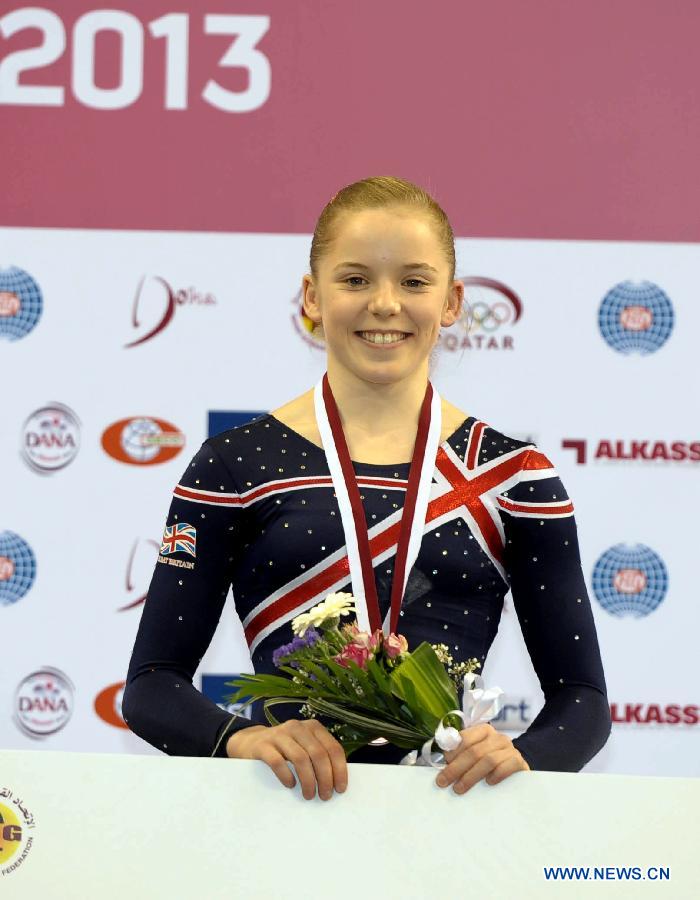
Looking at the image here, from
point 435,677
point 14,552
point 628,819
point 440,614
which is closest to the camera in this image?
point 628,819

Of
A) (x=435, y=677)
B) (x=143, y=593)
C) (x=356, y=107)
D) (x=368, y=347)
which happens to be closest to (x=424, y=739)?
(x=435, y=677)

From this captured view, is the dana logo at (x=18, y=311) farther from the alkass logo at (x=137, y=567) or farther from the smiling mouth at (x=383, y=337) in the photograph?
the smiling mouth at (x=383, y=337)

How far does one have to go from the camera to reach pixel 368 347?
1997 mm

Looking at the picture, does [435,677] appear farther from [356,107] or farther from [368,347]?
[356,107]

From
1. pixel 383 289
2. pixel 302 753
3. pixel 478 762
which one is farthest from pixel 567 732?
pixel 383 289

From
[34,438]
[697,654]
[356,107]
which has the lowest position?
[697,654]

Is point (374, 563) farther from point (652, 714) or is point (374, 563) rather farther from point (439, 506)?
point (652, 714)

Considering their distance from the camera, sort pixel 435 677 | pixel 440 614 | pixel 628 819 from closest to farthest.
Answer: pixel 628 819 → pixel 435 677 → pixel 440 614

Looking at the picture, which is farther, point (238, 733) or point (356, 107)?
point (356, 107)

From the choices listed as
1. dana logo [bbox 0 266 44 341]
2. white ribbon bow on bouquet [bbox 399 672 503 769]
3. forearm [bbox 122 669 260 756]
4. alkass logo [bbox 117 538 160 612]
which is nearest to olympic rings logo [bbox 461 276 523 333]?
alkass logo [bbox 117 538 160 612]

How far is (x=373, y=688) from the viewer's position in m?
1.64

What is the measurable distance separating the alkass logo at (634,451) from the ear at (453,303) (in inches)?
74.2

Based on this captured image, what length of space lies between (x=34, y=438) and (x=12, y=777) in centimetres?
248

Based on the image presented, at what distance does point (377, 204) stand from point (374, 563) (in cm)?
52
